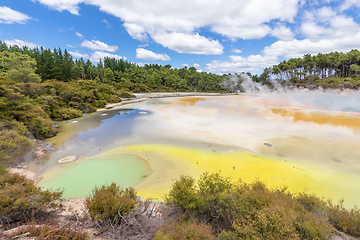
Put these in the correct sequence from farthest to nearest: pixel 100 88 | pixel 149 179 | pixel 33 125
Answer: pixel 100 88, pixel 33 125, pixel 149 179

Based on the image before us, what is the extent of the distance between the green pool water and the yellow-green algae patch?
82 centimetres

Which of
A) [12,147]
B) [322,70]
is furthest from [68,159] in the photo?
[322,70]

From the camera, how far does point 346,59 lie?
55.1 metres

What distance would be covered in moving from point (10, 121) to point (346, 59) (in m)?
86.5

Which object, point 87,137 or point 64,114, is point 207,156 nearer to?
point 87,137

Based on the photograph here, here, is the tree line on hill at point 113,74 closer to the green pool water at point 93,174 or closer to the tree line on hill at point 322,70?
the tree line on hill at point 322,70

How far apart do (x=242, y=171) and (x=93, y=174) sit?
10.2m

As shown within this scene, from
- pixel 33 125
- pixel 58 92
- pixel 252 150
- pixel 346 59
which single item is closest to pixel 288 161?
pixel 252 150

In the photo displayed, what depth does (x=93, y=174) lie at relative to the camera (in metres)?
10.7

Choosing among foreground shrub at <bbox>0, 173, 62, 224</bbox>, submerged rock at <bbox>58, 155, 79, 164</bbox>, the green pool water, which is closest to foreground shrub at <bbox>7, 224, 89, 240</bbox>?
foreground shrub at <bbox>0, 173, 62, 224</bbox>

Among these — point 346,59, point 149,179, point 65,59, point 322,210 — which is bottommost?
point 149,179

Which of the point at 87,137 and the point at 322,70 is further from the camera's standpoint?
the point at 322,70

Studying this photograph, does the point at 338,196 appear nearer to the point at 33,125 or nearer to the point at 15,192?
the point at 15,192

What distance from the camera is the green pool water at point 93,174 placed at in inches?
373
